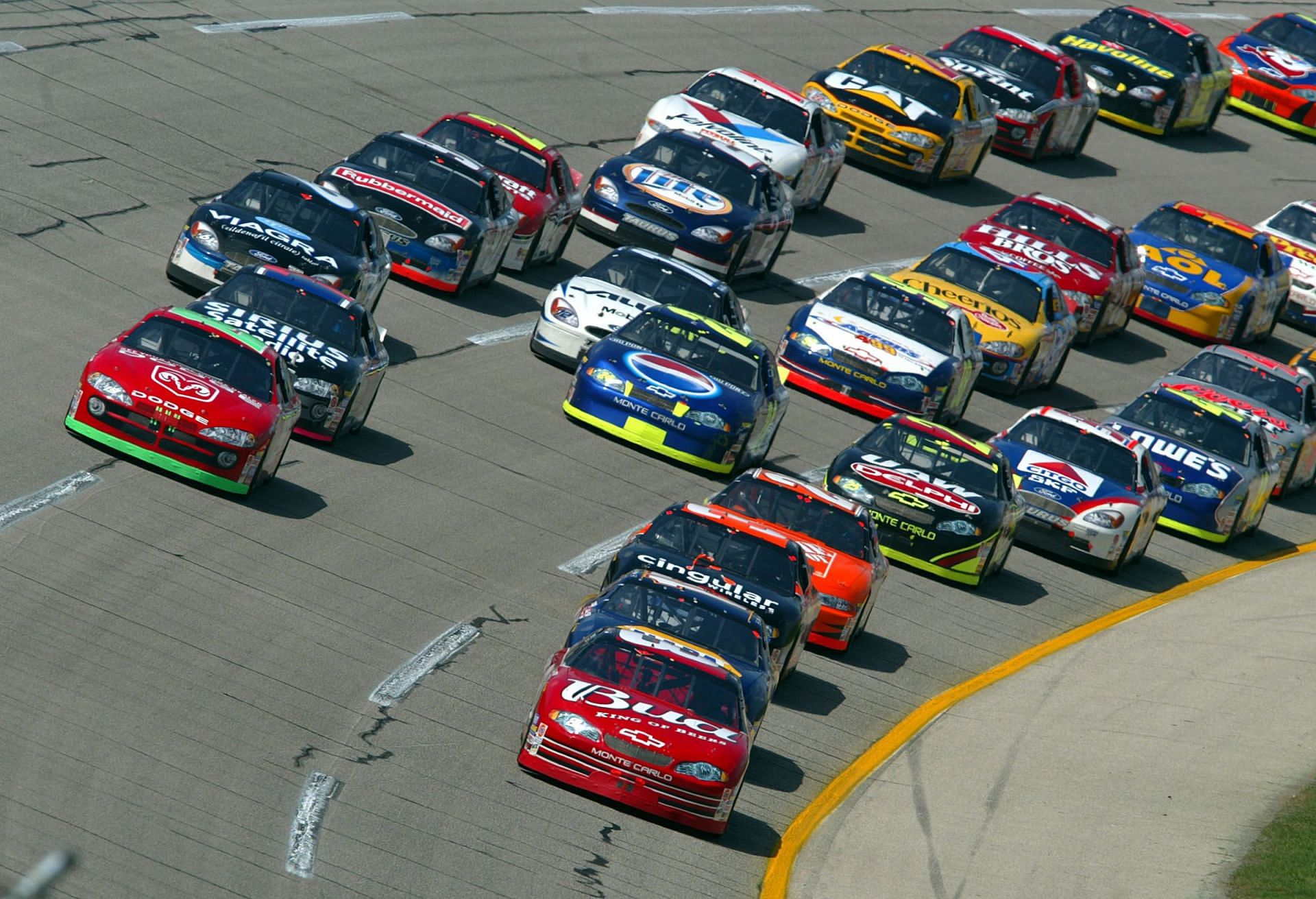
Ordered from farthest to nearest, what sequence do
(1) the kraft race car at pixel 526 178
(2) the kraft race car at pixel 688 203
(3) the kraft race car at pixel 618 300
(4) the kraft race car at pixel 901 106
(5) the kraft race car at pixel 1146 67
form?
(5) the kraft race car at pixel 1146 67 → (4) the kraft race car at pixel 901 106 → (2) the kraft race car at pixel 688 203 → (1) the kraft race car at pixel 526 178 → (3) the kraft race car at pixel 618 300

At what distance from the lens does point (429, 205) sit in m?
25.8

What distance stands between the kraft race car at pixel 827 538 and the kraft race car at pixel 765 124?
12.7m

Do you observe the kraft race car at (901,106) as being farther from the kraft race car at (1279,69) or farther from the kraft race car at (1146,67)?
the kraft race car at (1279,69)

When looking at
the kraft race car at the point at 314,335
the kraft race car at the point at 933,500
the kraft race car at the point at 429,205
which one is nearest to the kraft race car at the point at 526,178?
the kraft race car at the point at 429,205

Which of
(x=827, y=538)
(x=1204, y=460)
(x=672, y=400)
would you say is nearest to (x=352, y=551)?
(x=827, y=538)

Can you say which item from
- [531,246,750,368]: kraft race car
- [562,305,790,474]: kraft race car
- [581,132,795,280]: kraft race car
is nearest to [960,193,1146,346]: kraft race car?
[581,132,795,280]: kraft race car

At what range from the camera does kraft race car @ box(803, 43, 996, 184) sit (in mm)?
36062

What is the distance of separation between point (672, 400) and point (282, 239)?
445cm

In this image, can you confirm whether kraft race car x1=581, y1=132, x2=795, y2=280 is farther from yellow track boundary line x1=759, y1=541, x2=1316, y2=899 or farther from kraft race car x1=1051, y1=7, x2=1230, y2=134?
kraft race car x1=1051, y1=7, x2=1230, y2=134

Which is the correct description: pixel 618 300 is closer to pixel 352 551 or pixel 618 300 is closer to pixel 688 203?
pixel 688 203

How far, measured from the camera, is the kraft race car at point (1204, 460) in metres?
26.1

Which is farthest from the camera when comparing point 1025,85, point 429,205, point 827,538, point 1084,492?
point 1025,85

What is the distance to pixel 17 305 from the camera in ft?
70.3

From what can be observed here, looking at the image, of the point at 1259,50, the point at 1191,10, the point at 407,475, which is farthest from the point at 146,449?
the point at 1191,10
